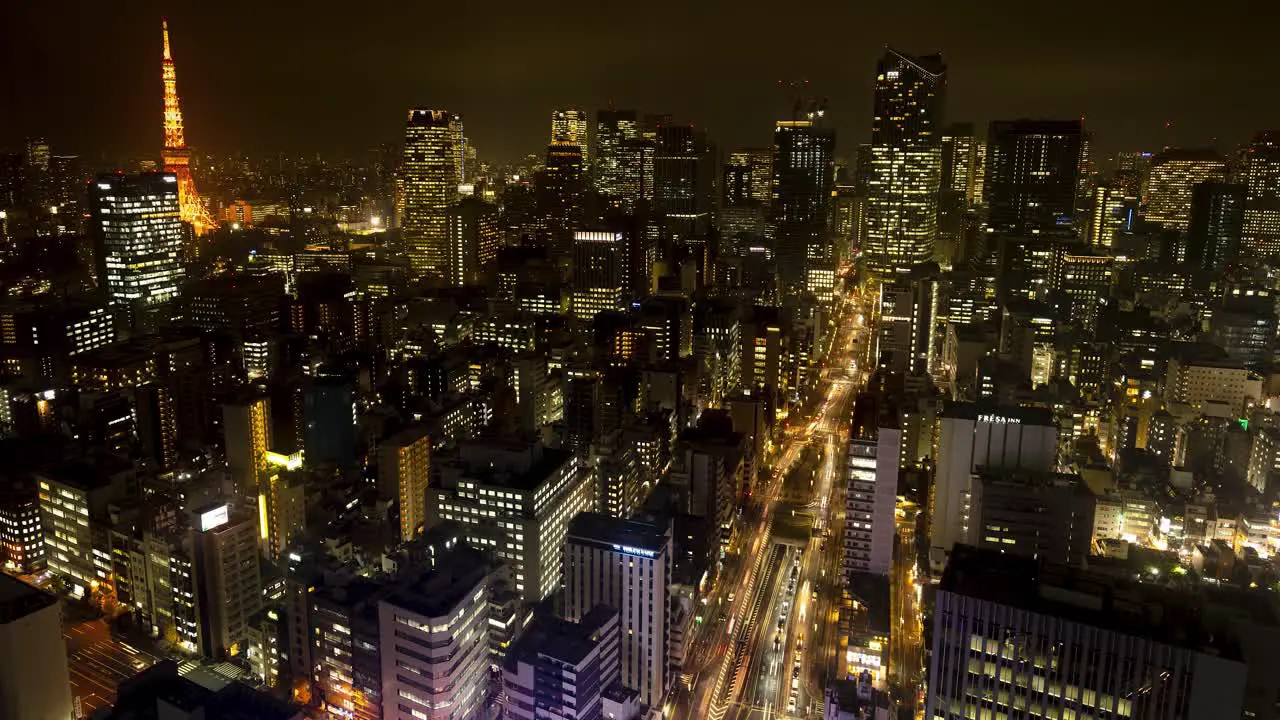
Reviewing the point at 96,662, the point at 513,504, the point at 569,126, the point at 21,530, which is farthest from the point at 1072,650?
the point at 569,126

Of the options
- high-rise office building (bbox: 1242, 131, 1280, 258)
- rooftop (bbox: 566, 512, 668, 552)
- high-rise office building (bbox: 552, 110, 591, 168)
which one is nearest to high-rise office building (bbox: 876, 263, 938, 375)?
high-rise office building (bbox: 1242, 131, 1280, 258)

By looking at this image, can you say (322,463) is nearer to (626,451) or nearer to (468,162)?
(626,451)

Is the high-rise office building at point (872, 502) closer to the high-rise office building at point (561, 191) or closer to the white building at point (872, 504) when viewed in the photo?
the white building at point (872, 504)

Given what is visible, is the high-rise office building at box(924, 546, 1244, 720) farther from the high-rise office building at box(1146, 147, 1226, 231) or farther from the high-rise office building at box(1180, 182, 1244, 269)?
the high-rise office building at box(1146, 147, 1226, 231)

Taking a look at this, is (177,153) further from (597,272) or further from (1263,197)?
(1263,197)

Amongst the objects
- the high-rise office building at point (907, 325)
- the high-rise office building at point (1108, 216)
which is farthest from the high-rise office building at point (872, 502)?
the high-rise office building at point (1108, 216)
